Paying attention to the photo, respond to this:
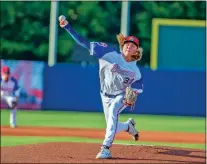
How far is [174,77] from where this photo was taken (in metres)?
22.0

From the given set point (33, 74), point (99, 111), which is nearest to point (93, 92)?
point (99, 111)

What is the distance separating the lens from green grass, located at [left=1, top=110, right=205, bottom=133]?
16.6 metres

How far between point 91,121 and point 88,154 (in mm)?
10418

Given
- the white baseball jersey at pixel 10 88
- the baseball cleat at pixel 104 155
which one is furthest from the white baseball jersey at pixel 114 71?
the white baseball jersey at pixel 10 88

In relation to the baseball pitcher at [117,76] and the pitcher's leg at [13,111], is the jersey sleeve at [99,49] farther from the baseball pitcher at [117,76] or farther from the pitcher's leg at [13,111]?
the pitcher's leg at [13,111]

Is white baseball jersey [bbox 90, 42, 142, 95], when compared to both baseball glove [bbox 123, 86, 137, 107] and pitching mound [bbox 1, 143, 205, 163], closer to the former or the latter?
baseball glove [bbox 123, 86, 137, 107]

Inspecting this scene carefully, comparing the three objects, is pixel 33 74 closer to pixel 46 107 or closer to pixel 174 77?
pixel 46 107

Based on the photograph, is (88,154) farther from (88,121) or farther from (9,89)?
(88,121)

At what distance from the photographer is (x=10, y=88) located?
617 inches

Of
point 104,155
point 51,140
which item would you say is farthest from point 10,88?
point 104,155

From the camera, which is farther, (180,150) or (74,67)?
(74,67)

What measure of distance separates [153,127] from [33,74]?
6640 mm

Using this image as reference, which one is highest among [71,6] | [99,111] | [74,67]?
[71,6]

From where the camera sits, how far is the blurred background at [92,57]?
21.9 m
